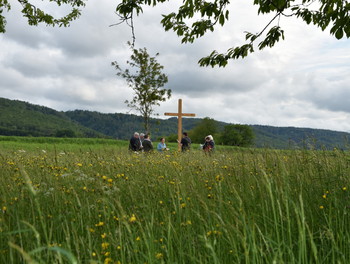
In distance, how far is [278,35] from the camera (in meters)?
6.36

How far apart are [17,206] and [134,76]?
2896 centimetres

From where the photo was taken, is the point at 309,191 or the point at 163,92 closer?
the point at 309,191

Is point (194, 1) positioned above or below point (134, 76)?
below

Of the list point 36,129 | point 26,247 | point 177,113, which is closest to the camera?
point 26,247

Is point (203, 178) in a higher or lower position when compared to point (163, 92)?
lower

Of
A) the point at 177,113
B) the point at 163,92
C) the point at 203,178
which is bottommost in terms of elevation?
the point at 203,178

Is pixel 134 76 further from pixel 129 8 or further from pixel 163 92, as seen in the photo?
pixel 129 8

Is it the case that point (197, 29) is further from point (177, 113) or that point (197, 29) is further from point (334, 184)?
point (177, 113)

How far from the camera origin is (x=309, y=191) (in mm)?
3820

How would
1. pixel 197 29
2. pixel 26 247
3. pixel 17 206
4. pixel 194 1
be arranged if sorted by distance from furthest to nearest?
1. pixel 197 29
2. pixel 194 1
3. pixel 17 206
4. pixel 26 247

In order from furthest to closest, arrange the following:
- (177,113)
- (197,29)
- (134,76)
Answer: (134,76) < (177,113) < (197,29)

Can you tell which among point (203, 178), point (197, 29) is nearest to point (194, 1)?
point (197, 29)

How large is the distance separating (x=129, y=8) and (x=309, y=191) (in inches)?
162

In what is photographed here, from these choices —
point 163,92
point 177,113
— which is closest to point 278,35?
point 177,113
